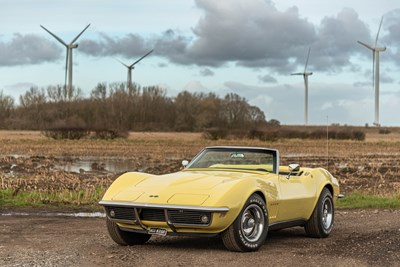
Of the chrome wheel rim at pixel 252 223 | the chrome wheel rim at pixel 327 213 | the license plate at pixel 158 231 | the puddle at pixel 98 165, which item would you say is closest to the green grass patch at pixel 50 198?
the chrome wheel rim at pixel 327 213

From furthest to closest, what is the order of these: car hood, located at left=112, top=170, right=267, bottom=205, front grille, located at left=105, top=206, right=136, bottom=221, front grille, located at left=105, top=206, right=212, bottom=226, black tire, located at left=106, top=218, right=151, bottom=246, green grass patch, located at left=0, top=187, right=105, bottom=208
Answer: green grass patch, located at left=0, top=187, right=105, bottom=208 → black tire, located at left=106, top=218, right=151, bottom=246 → front grille, located at left=105, top=206, right=136, bottom=221 → car hood, located at left=112, top=170, right=267, bottom=205 → front grille, located at left=105, top=206, right=212, bottom=226

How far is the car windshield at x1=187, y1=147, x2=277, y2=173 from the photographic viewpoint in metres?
9.68

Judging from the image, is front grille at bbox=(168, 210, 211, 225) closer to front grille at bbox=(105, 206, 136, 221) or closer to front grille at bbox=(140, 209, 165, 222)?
front grille at bbox=(140, 209, 165, 222)

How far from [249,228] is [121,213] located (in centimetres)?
164

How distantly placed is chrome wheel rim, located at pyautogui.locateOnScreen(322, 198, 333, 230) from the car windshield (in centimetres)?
134

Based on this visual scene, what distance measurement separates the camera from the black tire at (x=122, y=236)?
8.75 metres

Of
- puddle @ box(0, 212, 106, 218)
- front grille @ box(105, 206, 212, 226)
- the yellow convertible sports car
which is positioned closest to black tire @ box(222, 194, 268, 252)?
the yellow convertible sports car

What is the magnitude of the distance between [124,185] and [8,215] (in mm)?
4867

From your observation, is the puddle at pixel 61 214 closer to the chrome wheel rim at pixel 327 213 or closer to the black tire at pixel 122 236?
the black tire at pixel 122 236

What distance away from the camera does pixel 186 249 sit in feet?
28.1

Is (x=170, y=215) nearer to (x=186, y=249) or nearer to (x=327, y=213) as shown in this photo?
(x=186, y=249)

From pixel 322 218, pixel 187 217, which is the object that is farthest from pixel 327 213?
pixel 187 217

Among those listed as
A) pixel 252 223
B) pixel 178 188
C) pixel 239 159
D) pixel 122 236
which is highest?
pixel 239 159

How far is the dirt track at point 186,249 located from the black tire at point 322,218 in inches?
5.8
